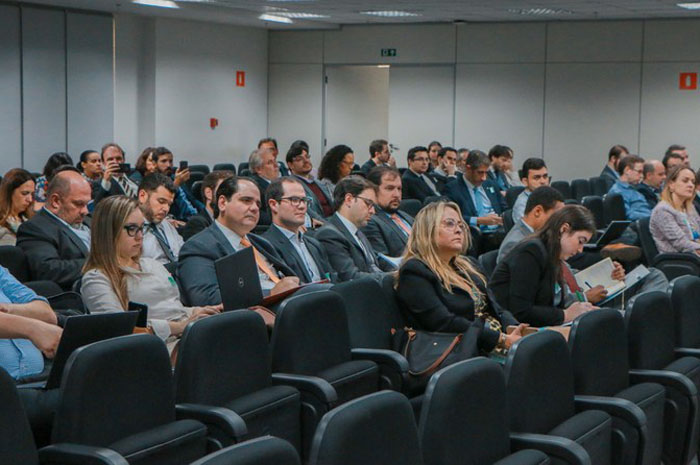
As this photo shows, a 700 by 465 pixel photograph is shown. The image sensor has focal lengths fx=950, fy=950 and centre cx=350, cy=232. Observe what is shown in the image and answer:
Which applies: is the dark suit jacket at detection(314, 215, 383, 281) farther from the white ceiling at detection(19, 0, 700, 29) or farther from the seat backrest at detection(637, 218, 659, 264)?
the white ceiling at detection(19, 0, 700, 29)

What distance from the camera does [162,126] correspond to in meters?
15.5

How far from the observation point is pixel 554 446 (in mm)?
3018

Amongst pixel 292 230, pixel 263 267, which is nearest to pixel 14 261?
pixel 263 267

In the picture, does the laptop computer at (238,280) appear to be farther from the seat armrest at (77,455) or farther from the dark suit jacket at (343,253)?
the seat armrest at (77,455)

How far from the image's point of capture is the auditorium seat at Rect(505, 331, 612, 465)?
3102 millimetres

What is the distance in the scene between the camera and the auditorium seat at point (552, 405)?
10.2 ft

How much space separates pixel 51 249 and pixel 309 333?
257 cm

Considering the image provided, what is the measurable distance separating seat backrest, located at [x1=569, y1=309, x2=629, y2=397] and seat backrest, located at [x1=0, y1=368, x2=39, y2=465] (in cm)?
198

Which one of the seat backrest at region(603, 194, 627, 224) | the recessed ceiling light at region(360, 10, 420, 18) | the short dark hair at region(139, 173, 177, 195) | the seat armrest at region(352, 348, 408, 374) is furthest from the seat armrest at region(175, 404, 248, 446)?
the recessed ceiling light at region(360, 10, 420, 18)

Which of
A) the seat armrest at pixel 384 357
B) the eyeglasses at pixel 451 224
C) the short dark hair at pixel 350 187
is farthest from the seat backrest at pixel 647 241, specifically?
the seat armrest at pixel 384 357

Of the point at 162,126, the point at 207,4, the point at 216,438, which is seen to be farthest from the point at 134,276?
the point at 162,126

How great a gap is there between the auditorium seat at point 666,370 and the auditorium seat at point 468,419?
1.28 metres

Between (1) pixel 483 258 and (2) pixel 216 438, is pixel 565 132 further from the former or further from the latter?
(2) pixel 216 438

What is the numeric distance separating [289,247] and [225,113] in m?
11.7
